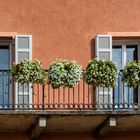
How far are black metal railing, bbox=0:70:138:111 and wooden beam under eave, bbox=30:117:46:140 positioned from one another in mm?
370

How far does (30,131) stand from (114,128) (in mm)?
1669

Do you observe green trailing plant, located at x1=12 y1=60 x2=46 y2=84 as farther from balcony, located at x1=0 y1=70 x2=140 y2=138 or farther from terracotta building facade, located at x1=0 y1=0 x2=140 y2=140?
terracotta building facade, located at x1=0 y1=0 x2=140 y2=140

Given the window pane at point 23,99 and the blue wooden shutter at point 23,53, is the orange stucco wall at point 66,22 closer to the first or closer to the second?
the blue wooden shutter at point 23,53

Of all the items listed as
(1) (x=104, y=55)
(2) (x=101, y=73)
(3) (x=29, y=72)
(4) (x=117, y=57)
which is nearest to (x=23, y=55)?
(3) (x=29, y=72)

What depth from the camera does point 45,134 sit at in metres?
18.9

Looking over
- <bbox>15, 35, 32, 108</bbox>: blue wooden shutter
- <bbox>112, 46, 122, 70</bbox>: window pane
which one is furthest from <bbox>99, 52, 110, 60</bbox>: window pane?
<bbox>15, 35, 32, 108</bbox>: blue wooden shutter

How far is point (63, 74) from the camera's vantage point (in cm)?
1783

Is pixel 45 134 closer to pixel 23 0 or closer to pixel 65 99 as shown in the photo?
pixel 65 99

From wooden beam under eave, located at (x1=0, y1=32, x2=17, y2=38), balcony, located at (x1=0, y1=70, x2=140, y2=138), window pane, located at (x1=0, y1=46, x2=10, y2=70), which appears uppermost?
wooden beam under eave, located at (x1=0, y1=32, x2=17, y2=38)

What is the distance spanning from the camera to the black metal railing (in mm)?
18359

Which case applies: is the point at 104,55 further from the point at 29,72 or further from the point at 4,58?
the point at 4,58

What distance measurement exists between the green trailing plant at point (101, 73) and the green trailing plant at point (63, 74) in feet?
0.72

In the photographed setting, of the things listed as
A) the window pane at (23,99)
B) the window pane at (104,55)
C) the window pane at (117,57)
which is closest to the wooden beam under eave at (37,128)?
the window pane at (23,99)

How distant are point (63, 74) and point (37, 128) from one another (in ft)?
3.92
